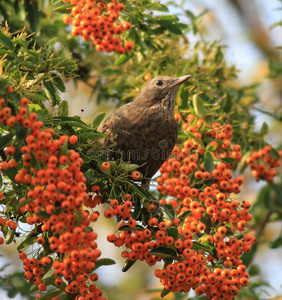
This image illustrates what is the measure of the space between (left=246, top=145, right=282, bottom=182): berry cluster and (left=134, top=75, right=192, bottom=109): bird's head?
842mm

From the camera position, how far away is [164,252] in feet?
10.6

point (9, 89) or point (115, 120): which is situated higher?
point (115, 120)

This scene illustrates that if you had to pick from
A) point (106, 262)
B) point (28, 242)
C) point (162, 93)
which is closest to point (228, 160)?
point (162, 93)

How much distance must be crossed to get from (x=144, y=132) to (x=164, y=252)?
1.42m

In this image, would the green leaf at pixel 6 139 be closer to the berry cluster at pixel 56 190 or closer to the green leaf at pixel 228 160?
the berry cluster at pixel 56 190

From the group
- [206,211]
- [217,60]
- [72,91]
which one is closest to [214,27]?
[72,91]

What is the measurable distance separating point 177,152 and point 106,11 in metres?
1.22

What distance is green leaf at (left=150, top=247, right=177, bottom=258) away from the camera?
3.20 meters

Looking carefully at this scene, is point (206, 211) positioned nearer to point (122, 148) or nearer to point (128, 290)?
point (122, 148)

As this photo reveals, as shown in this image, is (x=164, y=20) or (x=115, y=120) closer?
(x=115, y=120)

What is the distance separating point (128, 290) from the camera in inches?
321

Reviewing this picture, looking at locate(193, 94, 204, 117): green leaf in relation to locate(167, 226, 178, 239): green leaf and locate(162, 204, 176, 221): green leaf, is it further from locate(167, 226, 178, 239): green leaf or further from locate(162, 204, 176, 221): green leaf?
locate(167, 226, 178, 239): green leaf

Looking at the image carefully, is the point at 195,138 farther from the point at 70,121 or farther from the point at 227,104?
the point at 70,121

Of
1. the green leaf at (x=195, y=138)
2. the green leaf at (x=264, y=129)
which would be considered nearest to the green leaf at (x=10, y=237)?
the green leaf at (x=195, y=138)
